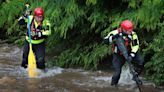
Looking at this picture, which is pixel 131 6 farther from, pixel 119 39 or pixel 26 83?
pixel 26 83

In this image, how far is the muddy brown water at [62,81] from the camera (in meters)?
8.48

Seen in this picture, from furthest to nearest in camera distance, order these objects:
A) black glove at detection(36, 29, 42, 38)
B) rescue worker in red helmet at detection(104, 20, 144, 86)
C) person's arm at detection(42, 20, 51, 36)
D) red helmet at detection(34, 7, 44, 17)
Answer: black glove at detection(36, 29, 42, 38) → person's arm at detection(42, 20, 51, 36) → red helmet at detection(34, 7, 44, 17) → rescue worker in red helmet at detection(104, 20, 144, 86)

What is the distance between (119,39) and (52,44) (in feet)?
11.1

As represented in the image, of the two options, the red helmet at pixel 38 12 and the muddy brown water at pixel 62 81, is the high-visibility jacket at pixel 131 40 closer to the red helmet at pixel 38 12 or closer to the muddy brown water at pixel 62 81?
the muddy brown water at pixel 62 81

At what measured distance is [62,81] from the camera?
915 cm

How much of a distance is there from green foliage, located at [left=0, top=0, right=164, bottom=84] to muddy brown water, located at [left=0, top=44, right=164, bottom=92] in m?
0.30

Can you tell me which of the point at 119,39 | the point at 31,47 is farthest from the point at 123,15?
the point at 31,47

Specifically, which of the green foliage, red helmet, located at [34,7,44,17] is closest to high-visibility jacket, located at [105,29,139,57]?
the green foliage

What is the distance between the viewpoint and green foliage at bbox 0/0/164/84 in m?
8.66

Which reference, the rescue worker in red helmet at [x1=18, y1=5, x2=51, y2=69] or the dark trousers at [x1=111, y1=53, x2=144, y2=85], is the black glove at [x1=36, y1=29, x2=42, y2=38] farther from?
the dark trousers at [x1=111, y1=53, x2=144, y2=85]

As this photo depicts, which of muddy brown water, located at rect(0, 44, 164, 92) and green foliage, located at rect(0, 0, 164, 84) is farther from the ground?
green foliage, located at rect(0, 0, 164, 84)

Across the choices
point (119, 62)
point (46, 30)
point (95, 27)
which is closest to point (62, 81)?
point (46, 30)

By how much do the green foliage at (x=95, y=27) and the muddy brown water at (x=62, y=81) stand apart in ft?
1.00

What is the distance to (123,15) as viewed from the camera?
9.34 m
